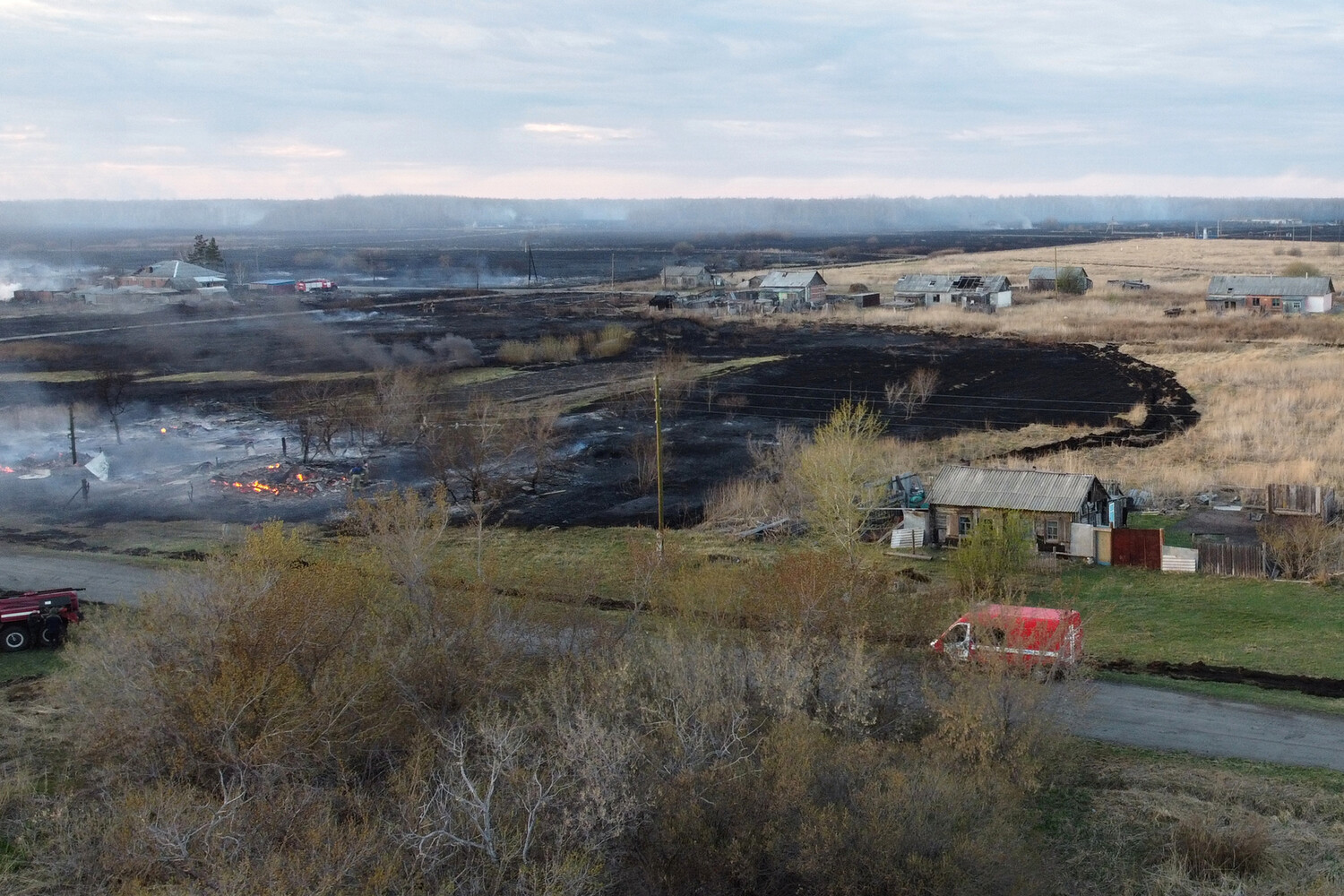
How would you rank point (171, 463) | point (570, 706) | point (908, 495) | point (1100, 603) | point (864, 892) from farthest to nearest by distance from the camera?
1. point (171, 463)
2. point (908, 495)
3. point (1100, 603)
4. point (570, 706)
5. point (864, 892)

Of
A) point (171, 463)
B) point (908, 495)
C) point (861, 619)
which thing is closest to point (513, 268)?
point (171, 463)

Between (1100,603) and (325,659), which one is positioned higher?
(325,659)

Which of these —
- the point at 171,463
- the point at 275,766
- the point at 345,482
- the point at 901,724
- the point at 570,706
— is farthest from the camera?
the point at 171,463

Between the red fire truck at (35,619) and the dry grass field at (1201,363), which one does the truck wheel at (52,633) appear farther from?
the dry grass field at (1201,363)

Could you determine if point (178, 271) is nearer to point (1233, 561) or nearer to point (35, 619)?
point (35, 619)

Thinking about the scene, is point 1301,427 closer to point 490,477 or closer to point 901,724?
point 490,477

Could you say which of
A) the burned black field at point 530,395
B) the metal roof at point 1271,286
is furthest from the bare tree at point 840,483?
the metal roof at point 1271,286

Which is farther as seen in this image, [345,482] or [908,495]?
[345,482]
